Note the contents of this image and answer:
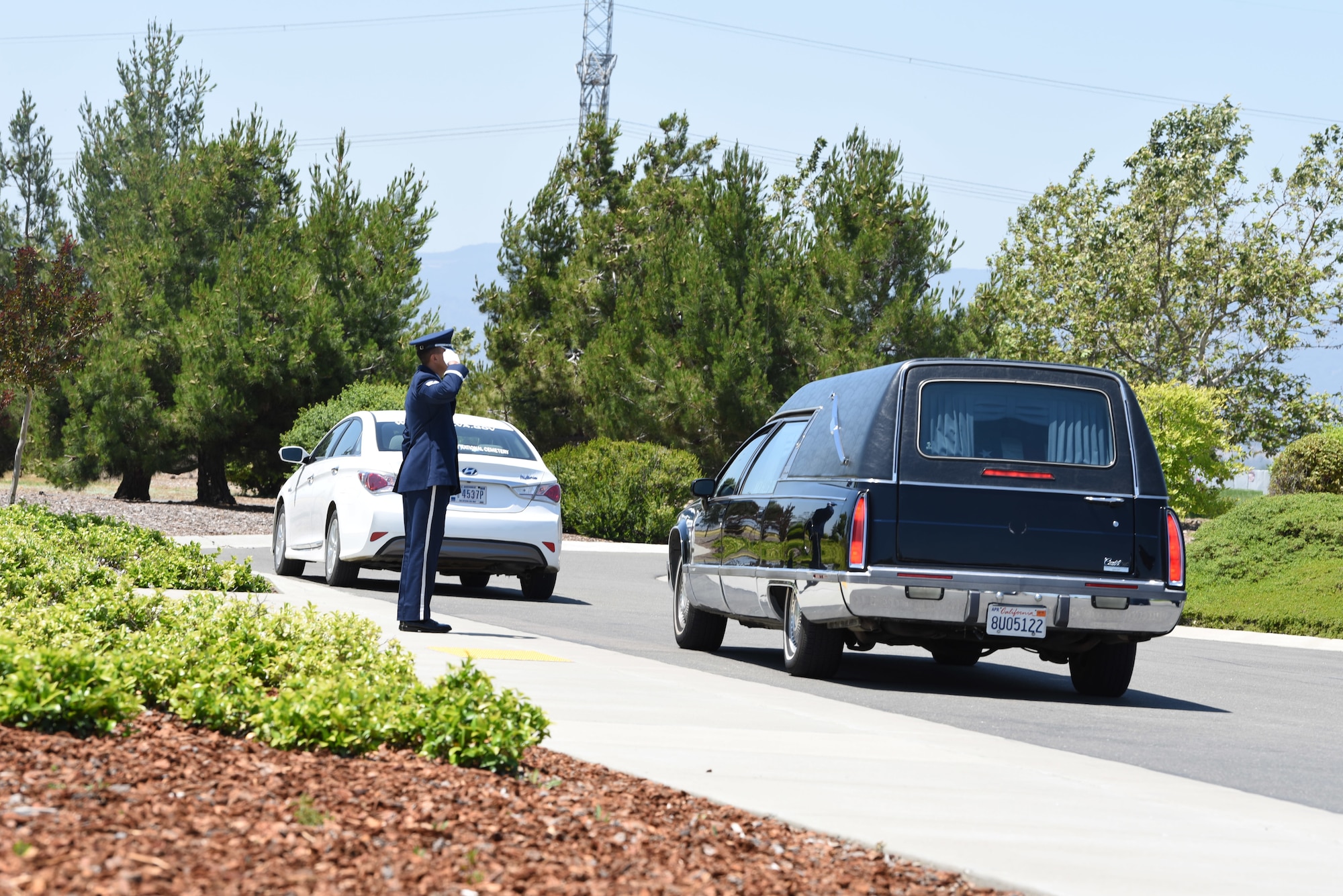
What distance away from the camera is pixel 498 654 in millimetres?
9219

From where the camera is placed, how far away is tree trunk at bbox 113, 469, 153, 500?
1368 inches

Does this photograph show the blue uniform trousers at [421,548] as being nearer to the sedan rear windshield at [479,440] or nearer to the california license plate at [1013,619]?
the california license plate at [1013,619]

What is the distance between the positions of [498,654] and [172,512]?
74.0 feet

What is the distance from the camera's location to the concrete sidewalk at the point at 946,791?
15.5ft

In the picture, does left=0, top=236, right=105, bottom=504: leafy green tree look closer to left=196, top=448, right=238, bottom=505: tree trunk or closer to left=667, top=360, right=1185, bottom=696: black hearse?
left=196, top=448, right=238, bottom=505: tree trunk

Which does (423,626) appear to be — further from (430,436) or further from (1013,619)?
(1013,619)

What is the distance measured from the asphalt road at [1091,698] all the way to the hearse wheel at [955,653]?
0.37 ft

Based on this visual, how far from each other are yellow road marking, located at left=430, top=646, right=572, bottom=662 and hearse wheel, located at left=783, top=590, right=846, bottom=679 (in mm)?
1658

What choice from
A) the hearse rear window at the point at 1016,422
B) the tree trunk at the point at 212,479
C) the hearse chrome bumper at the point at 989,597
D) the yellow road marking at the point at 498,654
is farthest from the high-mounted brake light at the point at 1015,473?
the tree trunk at the point at 212,479

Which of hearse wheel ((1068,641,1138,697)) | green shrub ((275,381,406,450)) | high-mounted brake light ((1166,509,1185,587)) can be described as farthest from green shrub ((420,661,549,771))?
green shrub ((275,381,406,450))

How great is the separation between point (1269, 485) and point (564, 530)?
1378 centimetres

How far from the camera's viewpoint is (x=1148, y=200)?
45969mm

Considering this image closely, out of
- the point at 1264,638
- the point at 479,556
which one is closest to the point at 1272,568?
the point at 1264,638

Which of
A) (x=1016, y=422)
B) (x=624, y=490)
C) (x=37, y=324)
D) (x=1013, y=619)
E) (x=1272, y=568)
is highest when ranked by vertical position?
(x=37, y=324)
